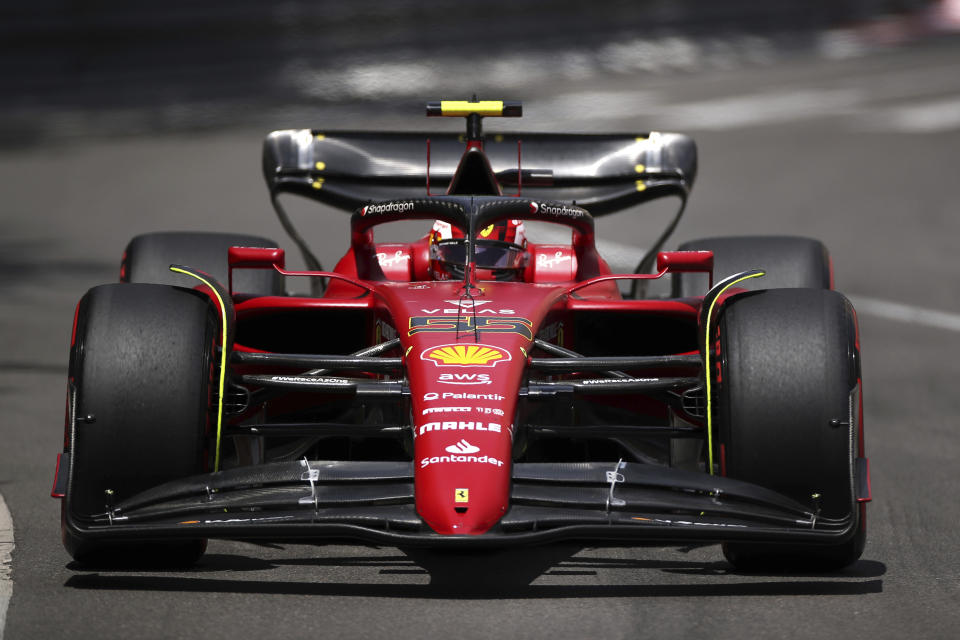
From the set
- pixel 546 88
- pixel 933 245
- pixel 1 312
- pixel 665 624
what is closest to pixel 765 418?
pixel 665 624

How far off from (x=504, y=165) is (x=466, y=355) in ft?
12.1

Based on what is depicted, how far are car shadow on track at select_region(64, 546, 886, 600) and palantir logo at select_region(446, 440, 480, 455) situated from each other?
392 millimetres

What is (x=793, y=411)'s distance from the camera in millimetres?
5887

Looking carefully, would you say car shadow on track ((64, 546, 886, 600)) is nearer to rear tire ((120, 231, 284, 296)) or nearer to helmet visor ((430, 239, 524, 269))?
helmet visor ((430, 239, 524, 269))

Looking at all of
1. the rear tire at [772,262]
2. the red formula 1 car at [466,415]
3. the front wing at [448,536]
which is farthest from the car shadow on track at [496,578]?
the rear tire at [772,262]

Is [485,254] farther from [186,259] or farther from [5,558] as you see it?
[5,558]

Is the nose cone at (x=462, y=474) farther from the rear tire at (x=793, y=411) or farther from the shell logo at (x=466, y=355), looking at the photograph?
the rear tire at (x=793, y=411)

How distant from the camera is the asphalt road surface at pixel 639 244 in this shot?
5504 millimetres

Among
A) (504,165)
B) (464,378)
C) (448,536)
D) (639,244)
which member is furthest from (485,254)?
(639,244)

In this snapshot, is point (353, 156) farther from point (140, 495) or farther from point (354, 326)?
point (140, 495)

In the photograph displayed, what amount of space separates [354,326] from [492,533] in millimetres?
2130

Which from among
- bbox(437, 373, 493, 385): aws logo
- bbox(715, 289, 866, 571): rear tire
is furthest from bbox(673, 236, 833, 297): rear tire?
bbox(437, 373, 493, 385): aws logo

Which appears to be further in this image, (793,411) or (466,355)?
(466,355)

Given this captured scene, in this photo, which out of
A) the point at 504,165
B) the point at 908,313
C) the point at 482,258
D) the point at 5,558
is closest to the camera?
the point at 5,558
